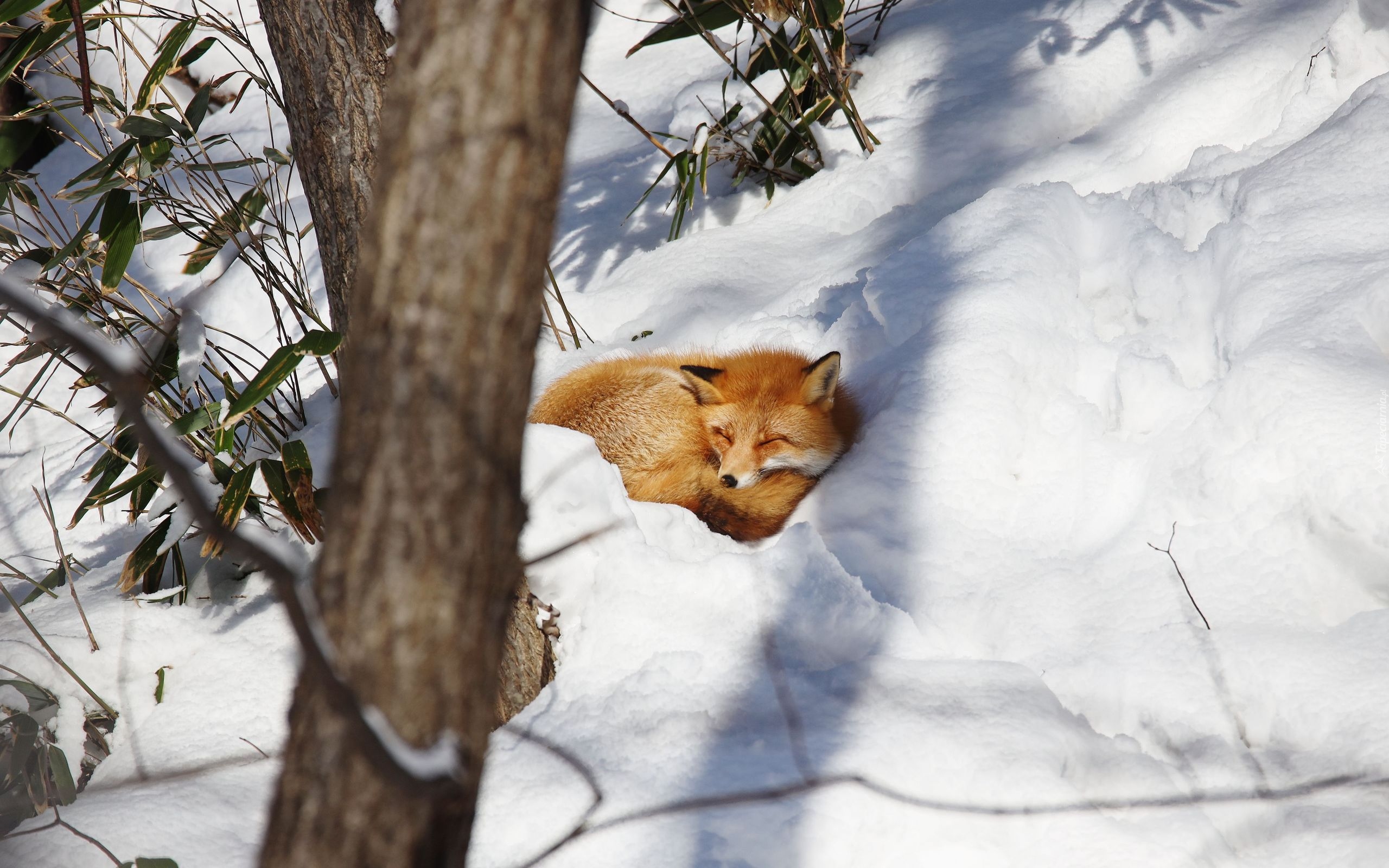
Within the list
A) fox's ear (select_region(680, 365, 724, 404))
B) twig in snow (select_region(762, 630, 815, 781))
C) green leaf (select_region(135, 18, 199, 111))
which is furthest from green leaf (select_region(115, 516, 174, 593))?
twig in snow (select_region(762, 630, 815, 781))

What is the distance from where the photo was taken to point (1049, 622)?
5.07 feet

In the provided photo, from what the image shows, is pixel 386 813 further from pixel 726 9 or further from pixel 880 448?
pixel 726 9

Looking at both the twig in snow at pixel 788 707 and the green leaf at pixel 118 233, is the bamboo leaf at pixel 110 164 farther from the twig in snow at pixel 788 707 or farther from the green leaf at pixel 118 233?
the twig in snow at pixel 788 707

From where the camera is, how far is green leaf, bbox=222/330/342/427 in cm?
186

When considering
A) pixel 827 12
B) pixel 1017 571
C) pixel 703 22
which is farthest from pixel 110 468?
pixel 827 12

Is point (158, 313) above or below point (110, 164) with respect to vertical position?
below

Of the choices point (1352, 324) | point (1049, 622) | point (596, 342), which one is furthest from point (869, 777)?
point (596, 342)

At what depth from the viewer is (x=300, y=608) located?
55cm

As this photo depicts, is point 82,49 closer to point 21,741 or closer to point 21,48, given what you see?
point 21,48

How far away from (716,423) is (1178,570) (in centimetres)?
119

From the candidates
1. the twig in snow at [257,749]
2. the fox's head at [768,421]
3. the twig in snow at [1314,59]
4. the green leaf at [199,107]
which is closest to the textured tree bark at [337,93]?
the green leaf at [199,107]

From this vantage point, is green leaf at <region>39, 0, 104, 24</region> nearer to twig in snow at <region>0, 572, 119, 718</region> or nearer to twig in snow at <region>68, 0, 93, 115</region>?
twig in snow at <region>68, 0, 93, 115</region>

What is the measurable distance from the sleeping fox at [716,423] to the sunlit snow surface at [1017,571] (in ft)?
0.54

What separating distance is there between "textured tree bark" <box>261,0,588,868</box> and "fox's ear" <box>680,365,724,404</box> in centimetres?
163
